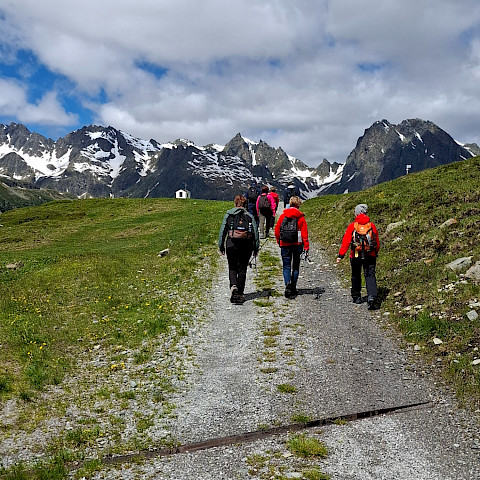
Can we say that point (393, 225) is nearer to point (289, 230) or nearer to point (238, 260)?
point (289, 230)

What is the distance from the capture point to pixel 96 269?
22188mm

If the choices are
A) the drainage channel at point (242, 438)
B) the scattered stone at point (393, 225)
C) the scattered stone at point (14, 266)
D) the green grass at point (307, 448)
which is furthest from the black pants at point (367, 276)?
the scattered stone at point (14, 266)

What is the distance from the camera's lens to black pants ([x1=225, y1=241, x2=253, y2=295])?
15.0 meters

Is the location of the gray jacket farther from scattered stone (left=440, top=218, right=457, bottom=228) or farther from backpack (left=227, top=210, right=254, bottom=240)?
scattered stone (left=440, top=218, right=457, bottom=228)

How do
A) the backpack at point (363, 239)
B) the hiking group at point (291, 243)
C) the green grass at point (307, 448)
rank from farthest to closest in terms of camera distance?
the hiking group at point (291, 243) < the backpack at point (363, 239) < the green grass at point (307, 448)

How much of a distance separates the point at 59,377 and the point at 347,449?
6893 millimetres

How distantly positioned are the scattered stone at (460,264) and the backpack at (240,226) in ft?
22.0

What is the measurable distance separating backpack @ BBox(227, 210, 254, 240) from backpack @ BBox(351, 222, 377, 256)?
3.51m

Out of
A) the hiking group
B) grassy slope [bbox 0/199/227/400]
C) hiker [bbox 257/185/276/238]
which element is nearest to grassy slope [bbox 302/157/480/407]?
the hiking group

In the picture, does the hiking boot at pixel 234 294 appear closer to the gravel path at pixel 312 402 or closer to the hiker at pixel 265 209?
the gravel path at pixel 312 402

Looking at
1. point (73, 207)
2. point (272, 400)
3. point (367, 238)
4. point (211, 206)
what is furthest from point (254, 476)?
point (73, 207)

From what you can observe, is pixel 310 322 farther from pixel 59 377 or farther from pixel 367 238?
pixel 59 377

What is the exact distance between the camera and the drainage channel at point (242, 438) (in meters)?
6.95

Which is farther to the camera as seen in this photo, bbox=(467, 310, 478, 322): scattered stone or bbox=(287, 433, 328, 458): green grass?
bbox=(467, 310, 478, 322): scattered stone
